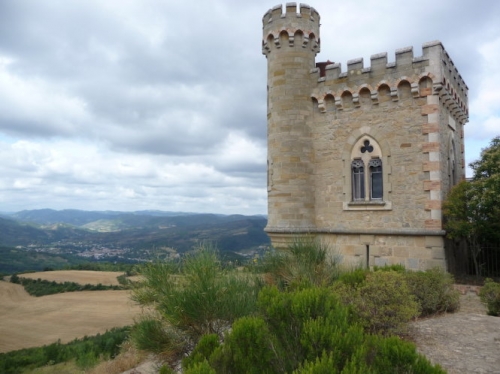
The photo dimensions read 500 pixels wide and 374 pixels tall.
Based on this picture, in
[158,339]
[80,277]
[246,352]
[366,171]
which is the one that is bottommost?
[80,277]

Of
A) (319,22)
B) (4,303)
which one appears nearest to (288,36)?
→ (319,22)

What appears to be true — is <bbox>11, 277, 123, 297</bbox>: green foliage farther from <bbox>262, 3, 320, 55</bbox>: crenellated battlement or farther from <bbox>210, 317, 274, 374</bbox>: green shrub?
<bbox>210, 317, 274, 374</bbox>: green shrub

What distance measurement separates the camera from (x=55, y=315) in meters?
27.2

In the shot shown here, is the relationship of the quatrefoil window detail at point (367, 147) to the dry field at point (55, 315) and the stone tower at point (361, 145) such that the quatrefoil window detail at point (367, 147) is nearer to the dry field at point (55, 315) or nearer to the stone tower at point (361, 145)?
the stone tower at point (361, 145)

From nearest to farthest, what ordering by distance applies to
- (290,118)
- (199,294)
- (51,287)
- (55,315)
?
1. (199,294)
2. (290,118)
3. (55,315)
4. (51,287)

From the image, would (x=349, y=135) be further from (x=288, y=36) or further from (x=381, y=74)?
(x=288, y=36)

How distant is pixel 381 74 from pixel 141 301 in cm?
1068

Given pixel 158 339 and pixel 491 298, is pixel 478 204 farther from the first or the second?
pixel 158 339

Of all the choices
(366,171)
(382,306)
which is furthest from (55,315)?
(382,306)

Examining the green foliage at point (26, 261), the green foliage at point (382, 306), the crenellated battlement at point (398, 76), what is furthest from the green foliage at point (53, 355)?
the green foliage at point (26, 261)

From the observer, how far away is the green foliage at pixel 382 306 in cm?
636

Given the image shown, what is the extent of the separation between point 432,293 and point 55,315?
2768 cm

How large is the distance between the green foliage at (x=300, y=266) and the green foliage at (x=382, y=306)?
1514 millimetres

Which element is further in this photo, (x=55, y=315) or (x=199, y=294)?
(x=55, y=315)
